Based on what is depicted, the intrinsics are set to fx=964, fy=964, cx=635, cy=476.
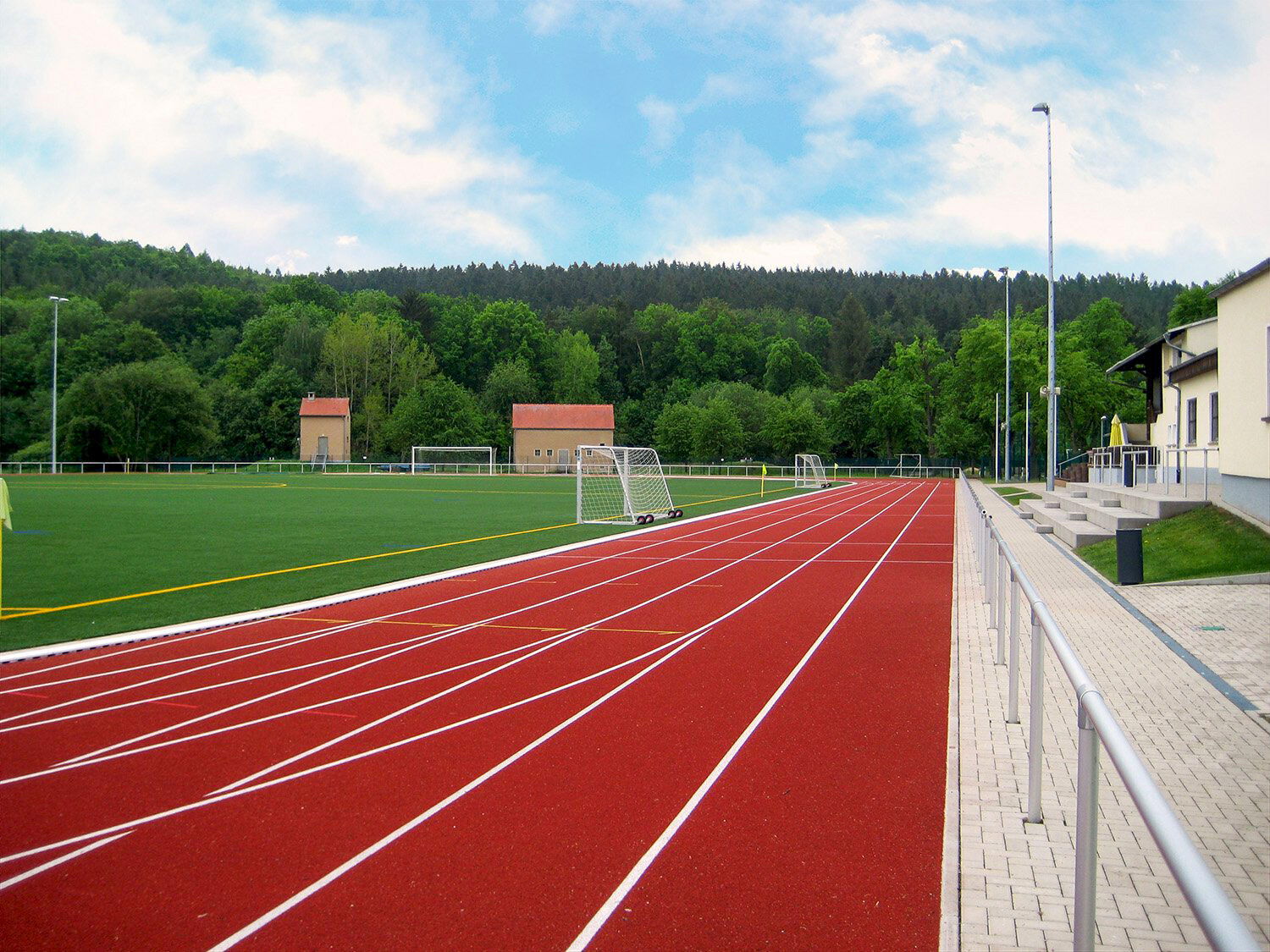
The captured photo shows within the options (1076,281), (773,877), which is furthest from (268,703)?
(1076,281)

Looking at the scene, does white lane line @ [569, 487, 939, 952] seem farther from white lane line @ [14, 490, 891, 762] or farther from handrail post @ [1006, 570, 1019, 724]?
white lane line @ [14, 490, 891, 762]

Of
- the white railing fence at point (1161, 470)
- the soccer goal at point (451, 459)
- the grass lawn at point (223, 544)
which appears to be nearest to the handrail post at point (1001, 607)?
the grass lawn at point (223, 544)

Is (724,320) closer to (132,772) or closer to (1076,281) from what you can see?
(1076,281)

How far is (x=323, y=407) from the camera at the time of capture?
84.8 metres

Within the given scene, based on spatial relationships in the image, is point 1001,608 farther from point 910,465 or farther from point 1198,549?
point 910,465

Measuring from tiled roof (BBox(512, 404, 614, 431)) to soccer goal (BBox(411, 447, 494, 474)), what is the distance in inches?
170

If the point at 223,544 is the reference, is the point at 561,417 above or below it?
above

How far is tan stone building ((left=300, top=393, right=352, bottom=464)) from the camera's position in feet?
276

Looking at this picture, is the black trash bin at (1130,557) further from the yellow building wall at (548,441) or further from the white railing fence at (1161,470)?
the yellow building wall at (548,441)

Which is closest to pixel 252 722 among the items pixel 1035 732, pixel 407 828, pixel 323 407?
pixel 407 828

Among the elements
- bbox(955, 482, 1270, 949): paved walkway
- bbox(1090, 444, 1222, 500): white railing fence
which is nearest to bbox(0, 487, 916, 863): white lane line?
bbox(955, 482, 1270, 949): paved walkway

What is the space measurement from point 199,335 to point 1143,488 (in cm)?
10655

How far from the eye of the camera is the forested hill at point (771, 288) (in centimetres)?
12875

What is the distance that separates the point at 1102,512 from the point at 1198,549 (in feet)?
17.9
